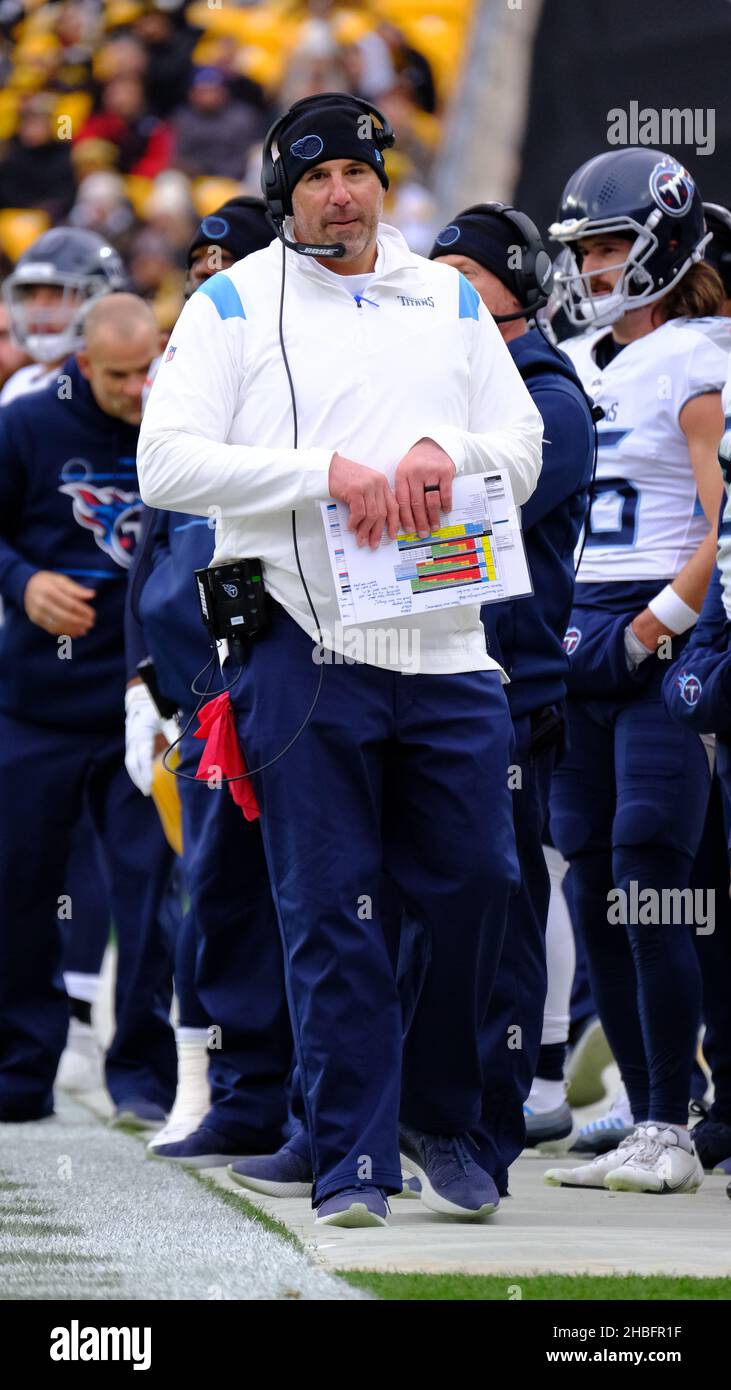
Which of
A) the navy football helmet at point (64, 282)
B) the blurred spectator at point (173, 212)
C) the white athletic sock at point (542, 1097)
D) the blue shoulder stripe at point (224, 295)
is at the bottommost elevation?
the white athletic sock at point (542, 1097)

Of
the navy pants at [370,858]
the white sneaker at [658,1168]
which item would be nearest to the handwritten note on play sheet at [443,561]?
the navy pants at [370,858]

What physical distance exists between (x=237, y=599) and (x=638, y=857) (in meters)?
1.22

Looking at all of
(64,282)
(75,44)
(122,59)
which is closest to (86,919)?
(64,282)

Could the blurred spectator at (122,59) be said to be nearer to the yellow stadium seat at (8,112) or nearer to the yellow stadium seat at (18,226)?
the yellow stadium seat at (8,112)

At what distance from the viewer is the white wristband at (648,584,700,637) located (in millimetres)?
4621

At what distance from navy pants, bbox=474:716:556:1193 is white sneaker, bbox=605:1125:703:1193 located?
370 mm

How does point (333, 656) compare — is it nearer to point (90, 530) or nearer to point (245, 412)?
point (245, 412)

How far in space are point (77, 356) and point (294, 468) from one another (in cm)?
251

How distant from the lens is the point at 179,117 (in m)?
15.5

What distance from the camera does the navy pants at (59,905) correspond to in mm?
5812

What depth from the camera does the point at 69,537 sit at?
5.89 metres

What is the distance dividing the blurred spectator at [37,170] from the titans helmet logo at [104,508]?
A: 1004 cm

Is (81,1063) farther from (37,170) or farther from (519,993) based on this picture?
(37,170)
